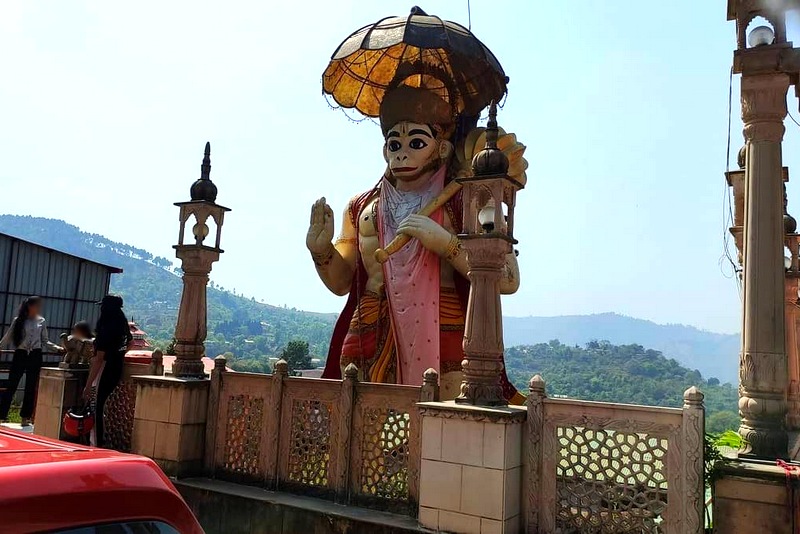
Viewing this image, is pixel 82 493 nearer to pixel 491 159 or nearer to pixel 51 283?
pixel 491 159

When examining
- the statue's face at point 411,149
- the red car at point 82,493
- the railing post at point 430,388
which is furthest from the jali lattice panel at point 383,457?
the red car at point 82,493

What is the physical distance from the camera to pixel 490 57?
926 centimetres

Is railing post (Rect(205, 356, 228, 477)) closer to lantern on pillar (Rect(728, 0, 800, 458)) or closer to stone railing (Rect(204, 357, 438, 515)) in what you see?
stone railing (Rect(204, 357, 438, 515))

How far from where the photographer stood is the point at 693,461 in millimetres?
4805

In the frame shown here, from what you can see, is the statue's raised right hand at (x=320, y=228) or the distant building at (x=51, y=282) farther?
the distant building at (x=51, y=282)

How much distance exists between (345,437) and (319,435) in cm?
43

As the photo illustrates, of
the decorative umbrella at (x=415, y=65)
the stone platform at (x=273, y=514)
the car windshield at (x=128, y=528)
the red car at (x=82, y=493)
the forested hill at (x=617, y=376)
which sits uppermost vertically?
the decorative umbrella at (x=415, y=65)

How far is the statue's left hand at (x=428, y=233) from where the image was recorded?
27.1ft

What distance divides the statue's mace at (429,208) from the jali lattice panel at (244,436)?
263cm

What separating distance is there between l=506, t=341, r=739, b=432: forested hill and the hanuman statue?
41.0 meters

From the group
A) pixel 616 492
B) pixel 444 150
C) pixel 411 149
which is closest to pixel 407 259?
pixel 411 149

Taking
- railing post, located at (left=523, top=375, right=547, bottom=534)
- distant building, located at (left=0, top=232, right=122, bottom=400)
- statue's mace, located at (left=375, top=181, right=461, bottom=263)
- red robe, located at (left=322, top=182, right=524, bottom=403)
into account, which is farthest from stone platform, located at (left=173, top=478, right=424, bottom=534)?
distant building, located at (left=0, top=232, right=122, bottom=400)

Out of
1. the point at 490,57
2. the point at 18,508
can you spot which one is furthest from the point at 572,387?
the point at 18,508

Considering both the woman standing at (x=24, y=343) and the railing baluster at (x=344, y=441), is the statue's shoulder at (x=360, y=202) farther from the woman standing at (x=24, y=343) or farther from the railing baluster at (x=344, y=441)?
the woman standing at (x=24, y=343)
